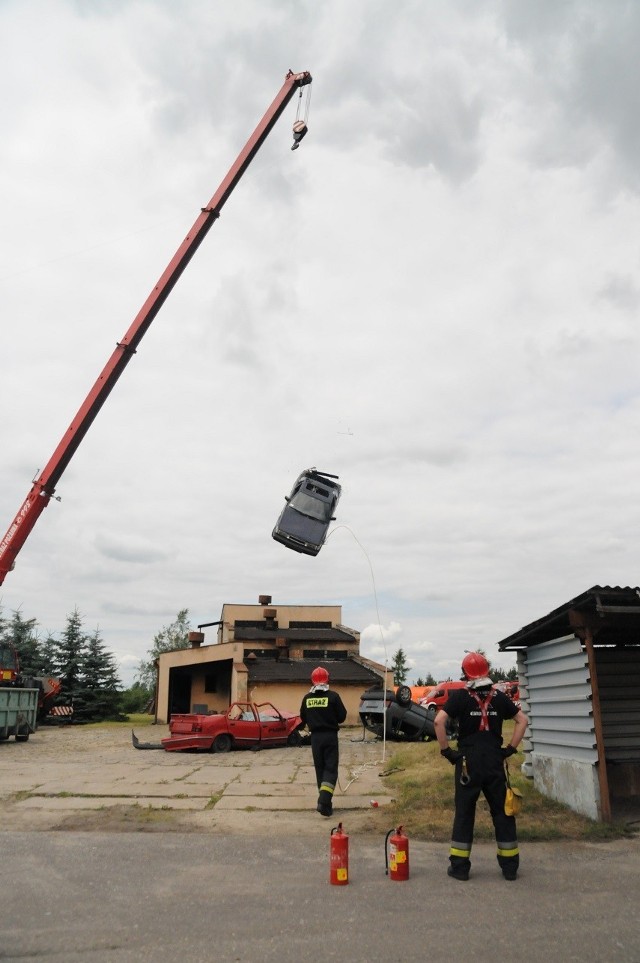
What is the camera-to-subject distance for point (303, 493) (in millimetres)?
15438

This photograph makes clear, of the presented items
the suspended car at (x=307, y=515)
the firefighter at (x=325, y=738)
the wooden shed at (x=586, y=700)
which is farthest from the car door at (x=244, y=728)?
the firefighter at (x=325, y=738)

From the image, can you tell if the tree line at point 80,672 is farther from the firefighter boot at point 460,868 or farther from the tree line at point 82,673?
the firefighter boot at point 460,868

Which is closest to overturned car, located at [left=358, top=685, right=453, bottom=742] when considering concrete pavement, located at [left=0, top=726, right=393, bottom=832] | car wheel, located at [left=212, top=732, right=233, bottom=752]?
concrete pavement, located at [left=0, top=726, right=393, bottom=832]

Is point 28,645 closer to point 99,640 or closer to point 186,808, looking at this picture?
point 99,640

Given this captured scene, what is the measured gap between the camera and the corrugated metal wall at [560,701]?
27.6 ft

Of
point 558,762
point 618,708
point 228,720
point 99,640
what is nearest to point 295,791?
point 558,762

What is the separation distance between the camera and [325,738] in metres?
8.87


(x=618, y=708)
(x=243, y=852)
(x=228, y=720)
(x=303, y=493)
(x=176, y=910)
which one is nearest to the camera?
(x=176, y=910)

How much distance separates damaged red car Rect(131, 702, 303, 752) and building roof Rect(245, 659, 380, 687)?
1031 centimetres

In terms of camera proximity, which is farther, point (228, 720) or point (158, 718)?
point (158, 718)

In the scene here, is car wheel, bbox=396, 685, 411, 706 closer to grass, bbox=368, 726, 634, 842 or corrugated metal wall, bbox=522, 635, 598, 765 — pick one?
grass, bbox=368, 726, 634, 842

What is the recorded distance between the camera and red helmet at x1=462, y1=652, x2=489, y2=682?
6441 millimetres

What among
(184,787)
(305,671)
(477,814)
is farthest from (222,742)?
(305,671)

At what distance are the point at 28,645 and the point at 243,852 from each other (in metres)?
45.3
